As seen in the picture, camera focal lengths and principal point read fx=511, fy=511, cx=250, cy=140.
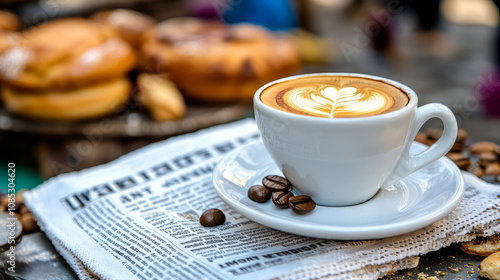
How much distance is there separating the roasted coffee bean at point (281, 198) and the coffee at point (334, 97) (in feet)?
0.43

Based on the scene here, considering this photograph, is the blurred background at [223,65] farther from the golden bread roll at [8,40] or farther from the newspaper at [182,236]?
the newspaper at [182,236]

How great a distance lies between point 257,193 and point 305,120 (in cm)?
15

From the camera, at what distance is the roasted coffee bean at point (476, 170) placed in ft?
3.39

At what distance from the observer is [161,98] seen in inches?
77.5

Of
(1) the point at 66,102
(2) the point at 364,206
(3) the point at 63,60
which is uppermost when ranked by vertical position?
(2) the point at 364,206

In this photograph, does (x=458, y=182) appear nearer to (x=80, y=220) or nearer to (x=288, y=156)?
(x=288, y=156)

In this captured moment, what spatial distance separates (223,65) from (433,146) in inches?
56.4

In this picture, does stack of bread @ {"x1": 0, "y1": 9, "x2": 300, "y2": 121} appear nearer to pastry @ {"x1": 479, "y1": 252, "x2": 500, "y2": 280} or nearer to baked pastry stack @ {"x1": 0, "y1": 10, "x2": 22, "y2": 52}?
baked pastry stack @ {"x1": 0, "y1": 10, "x2": 22, "y2": 52}

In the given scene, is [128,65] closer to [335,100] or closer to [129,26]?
[129,26]

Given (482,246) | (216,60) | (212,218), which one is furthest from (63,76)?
(482,246)

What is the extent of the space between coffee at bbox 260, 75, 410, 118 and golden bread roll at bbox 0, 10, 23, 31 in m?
2.18

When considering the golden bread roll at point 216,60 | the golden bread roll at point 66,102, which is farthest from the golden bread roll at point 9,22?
the golden bread roll at point 216,60

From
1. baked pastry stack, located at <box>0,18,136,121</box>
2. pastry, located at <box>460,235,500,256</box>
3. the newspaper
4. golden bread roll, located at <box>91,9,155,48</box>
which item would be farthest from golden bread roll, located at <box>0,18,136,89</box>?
pastry, located at <box>460,235,500,256</box>

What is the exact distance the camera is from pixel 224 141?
1.20m
